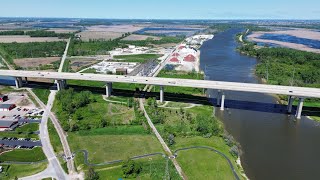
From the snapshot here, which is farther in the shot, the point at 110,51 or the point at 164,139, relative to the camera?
the point at 110,51

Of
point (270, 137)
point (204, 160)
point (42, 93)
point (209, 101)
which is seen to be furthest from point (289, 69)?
point (42, 93)

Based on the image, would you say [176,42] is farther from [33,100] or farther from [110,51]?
[33,100]

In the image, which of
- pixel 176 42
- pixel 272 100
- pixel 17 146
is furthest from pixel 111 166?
pixel 176 42

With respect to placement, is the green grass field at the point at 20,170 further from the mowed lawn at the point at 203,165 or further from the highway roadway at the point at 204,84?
the highway roadway at the point at 204,84

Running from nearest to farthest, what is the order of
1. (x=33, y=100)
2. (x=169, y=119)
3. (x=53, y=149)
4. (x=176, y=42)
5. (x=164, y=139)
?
(x=53, y=149), (x=164, y=139), (x=169, y=119), (x=33, y=100), (x=176, y=42)

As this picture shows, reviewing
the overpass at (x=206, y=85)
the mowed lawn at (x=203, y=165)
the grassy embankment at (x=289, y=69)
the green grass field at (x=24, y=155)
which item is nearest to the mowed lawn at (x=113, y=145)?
the mowed lawn at (x=203, y=165)
